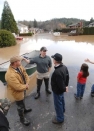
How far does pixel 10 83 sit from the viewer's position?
2836mm

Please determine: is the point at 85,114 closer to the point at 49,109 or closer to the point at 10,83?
the point at 49,109

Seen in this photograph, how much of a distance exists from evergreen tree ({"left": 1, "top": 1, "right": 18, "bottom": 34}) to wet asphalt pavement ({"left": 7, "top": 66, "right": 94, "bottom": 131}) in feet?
102

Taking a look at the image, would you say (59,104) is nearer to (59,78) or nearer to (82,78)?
(59,78)

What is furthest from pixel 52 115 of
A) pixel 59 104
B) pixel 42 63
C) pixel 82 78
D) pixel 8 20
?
pixel 8 20

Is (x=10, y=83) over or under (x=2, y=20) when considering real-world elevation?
under

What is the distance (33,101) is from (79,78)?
5.67 ft

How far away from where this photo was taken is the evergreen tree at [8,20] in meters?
32.9

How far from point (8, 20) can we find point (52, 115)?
33515mm

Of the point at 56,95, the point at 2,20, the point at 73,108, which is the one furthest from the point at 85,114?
the point at 2,20

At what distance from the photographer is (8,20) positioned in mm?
33062

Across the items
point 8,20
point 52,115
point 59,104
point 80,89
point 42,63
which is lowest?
point 52,115

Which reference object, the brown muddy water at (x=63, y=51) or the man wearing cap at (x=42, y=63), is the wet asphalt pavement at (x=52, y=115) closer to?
the man wearing cap at (x=42, y=63)

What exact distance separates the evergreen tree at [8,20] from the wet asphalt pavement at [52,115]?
102 ft

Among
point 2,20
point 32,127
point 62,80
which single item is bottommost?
point 32,127
